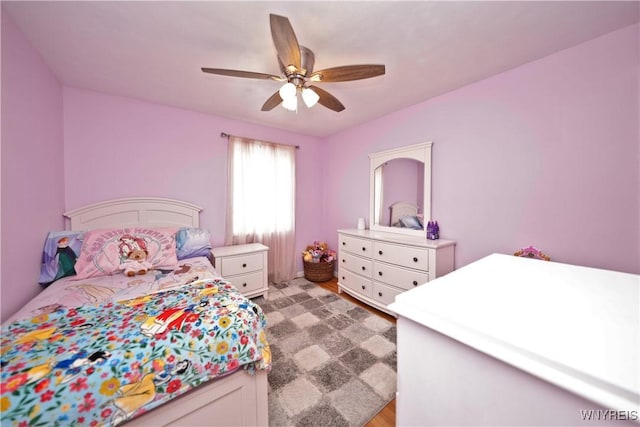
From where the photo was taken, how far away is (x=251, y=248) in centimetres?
290

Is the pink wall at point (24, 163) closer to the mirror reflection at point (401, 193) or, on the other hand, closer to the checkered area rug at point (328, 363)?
the checkered area rug at point (328, 363)

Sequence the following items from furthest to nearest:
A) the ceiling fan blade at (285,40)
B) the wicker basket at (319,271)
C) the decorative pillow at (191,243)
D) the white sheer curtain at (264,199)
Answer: the wicker basket at (319,271), the white sheer curtain at (264,199), the decorative pillow at (191,243), the ceiling fan blade at (285,40)

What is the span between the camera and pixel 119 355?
0.91 m

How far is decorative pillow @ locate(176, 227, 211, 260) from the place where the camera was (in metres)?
2.43

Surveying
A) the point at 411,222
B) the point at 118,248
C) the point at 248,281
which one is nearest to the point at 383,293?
the point at 411,222

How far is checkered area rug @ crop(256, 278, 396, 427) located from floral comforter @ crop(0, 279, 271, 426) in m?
0.52

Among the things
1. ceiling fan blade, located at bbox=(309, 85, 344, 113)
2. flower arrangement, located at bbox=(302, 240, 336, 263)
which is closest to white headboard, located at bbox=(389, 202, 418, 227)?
flower arrangement, located at bbox=(302, 240, 336, 263)

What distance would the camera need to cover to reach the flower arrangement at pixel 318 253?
3.54 m

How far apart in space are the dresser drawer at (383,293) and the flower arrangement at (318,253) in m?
1.07

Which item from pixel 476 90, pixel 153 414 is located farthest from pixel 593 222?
pixel 153 414

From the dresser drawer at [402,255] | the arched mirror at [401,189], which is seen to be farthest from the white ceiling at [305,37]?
the dresser drawer at [402,255]

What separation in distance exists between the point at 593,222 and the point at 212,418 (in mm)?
2706

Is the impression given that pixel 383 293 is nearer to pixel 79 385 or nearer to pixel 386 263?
pixel 386 263

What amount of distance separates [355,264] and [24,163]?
2955 mm
